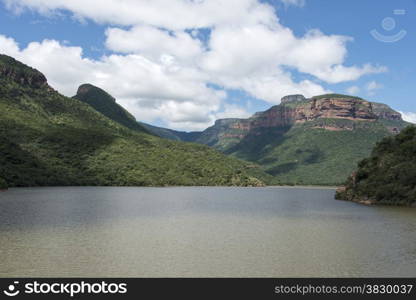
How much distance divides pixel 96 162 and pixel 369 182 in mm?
132221

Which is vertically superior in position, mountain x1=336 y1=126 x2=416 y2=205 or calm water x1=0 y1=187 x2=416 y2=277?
mountain x1=336 y1=126 x2=416 y2=205

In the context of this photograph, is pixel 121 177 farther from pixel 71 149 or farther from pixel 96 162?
pixel 71 149

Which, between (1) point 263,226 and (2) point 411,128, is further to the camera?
(2) point 411,128

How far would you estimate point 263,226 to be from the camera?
2105 inches

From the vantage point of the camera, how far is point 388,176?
9619 centimetres

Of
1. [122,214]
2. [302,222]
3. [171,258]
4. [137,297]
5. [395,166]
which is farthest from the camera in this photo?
[395,166]

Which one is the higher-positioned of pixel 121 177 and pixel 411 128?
pixel 411 128

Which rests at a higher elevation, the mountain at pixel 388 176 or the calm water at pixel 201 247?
the mountain at pixel 388 176

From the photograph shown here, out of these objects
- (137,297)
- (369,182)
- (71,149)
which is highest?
(71,149)

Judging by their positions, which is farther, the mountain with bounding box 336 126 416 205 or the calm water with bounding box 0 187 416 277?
the mountain with bounding box 336 126 416 205

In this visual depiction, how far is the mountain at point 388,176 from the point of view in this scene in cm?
9000

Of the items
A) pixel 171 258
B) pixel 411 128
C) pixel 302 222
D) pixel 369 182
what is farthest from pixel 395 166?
pixel 171 258

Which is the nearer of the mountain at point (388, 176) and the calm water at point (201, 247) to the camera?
the calm water at point (201, 247)

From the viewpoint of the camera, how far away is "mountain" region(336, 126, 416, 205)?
9000 cm
